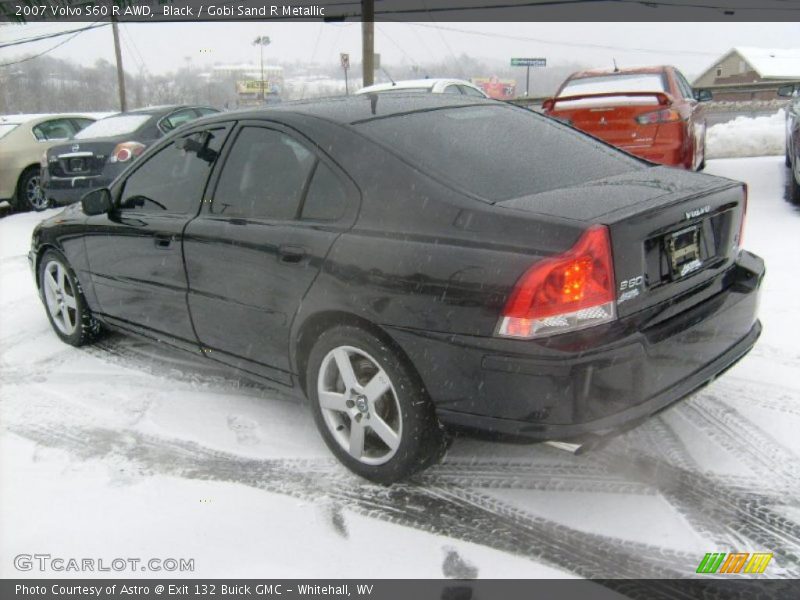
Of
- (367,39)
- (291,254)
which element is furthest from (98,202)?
(367,39)

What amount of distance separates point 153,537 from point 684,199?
2.35 meters

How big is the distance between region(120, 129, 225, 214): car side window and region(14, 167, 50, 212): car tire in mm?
7986

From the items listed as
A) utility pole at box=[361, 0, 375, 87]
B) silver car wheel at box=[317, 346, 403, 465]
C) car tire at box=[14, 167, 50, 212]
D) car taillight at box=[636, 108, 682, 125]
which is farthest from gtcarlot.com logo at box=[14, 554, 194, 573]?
utility pole at box=[361, 0, 375, 87]

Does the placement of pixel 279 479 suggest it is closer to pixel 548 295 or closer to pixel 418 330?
pixel 418 330

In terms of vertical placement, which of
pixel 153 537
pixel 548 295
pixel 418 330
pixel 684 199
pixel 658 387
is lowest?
pixel 153 537

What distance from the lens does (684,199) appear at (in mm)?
2641

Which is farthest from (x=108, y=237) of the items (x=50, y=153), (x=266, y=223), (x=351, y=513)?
(x=50, y=153)

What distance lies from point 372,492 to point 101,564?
104 centimetres

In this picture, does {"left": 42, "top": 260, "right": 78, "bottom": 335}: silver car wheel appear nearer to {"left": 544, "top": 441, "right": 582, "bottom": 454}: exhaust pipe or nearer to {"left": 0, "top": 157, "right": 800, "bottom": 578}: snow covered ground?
{"left": 0, "top": 157, "right": 800, "bottom": 578}: snow covered ground

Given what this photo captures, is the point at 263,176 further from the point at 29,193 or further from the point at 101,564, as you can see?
the point at 29,193

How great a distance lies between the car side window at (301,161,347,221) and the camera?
2943 mm

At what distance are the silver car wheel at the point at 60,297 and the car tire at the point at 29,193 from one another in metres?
6.93

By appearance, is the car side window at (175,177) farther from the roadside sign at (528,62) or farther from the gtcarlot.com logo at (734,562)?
the roadside sign at (528,62)

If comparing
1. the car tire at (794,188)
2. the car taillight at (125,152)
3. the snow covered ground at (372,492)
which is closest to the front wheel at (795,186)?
the car tire at (794,188)
